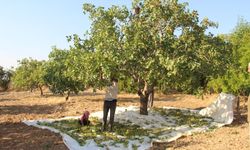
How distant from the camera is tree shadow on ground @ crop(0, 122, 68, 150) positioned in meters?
12.8

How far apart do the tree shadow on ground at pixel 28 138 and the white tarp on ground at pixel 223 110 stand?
336 inches

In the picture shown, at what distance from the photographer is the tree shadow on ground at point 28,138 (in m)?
12.8

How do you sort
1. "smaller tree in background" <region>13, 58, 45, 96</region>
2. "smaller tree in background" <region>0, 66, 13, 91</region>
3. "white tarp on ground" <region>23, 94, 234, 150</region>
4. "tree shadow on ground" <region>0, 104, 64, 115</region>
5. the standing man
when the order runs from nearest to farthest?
"white tarp on ground" <region>23, 94, 234, 150</region>, the standing man, "tree shadow on ground" <region>0, 104, 64, 115</region>, "smaller tree in background" <region>13, 58, 45, 96</region>, "smaller tree in background" <region>0, 66, 13, 91</region>

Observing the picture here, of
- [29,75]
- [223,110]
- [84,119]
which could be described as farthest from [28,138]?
[29,75]

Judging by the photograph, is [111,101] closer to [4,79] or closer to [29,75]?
[29,75]

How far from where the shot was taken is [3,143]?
13266 millimetres

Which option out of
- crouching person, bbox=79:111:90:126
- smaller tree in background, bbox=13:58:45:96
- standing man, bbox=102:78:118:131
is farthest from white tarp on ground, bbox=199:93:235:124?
smaller tree in background, bbox=13:58:45:96

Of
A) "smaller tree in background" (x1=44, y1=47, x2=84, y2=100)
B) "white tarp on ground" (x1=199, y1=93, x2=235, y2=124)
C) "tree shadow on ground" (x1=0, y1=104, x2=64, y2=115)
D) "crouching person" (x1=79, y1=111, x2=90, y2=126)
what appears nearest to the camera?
"crouching person" (x1=79, y1=111, x2=90, y2=126)

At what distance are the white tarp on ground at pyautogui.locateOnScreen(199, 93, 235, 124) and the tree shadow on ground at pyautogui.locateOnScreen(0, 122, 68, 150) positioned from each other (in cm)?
854

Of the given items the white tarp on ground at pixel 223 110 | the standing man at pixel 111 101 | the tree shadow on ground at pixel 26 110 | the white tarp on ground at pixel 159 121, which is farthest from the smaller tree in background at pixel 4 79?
the standing man at pixel 111 101

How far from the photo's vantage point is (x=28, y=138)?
543 inches

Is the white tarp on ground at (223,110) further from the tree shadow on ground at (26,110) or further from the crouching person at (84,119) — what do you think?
the tree shadow on ground at (26,110)

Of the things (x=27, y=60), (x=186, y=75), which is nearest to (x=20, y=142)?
(x=186, y=75)

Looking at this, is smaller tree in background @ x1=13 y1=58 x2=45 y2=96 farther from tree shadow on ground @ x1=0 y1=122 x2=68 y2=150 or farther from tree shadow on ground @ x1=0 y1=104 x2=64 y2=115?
tree shadow on ground @ x1=0 y1=122 x2=68 y2=150
